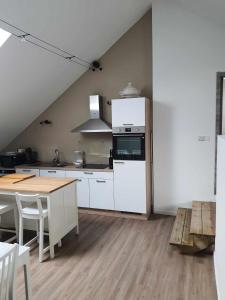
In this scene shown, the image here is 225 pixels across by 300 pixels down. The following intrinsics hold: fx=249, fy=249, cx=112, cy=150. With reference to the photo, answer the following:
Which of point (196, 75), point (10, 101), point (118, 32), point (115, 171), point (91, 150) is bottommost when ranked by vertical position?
point (115, 171)

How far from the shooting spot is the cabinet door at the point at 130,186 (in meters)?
4.00

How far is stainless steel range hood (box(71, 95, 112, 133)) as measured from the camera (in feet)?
14.8

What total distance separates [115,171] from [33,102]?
6.64 feet

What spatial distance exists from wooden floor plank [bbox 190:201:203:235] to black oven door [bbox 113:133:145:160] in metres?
1.08

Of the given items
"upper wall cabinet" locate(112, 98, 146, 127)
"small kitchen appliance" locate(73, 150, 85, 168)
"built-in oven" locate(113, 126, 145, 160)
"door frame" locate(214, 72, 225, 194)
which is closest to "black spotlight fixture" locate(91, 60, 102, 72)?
"upper wall cabinet" locate(112, 98, 146, 127)

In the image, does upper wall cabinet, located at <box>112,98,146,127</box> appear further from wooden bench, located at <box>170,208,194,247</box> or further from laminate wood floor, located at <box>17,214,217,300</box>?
laminate wood floor, located at <box>17,214,217,300</box>

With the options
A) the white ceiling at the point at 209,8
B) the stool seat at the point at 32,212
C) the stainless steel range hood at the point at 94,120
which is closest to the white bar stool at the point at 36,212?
the stool seat at the point at 32,212

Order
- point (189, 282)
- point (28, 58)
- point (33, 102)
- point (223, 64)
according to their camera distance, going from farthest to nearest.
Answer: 1. point (33, 102)
2. point (223, 64)
3. point (28, 58)
4. point (189, 282)

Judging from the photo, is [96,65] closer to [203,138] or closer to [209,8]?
[209,8]

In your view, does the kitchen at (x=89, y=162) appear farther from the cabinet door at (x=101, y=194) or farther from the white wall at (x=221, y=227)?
the white wall at (x=221, y=227)

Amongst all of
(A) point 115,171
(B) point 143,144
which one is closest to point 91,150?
(A) point 115,171

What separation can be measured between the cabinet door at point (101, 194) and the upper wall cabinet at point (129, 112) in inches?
40.3

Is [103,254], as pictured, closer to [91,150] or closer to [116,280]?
[116,280]

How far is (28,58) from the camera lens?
137 inches
